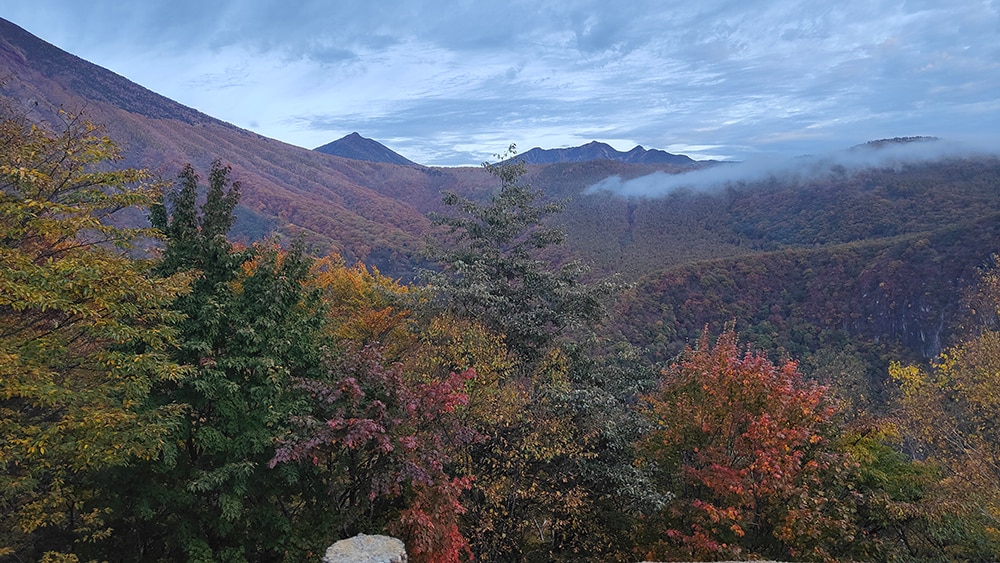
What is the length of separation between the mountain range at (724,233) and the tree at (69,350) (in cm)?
1013

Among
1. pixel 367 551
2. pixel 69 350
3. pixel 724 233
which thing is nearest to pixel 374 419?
pixel 367 551

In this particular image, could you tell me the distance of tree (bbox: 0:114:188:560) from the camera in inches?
288

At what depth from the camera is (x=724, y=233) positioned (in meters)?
167

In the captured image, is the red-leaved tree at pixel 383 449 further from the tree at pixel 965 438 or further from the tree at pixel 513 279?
the tree at pixel 965 438

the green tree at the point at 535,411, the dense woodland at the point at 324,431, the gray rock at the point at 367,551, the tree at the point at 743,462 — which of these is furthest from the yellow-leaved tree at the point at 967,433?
the gray rock at the point at 367,551

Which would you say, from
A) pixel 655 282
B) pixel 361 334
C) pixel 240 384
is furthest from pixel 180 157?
pixel 240 384

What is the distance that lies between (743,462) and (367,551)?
7.57 metres

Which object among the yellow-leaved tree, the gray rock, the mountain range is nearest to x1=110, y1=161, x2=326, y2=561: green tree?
the gray rock

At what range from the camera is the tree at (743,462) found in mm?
9570

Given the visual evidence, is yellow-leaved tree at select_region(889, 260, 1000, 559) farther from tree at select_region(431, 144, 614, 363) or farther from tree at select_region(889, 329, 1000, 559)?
tree at select_region(431, 144, 614, 363)

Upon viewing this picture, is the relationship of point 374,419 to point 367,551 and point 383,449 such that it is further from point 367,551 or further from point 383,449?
point 367,551

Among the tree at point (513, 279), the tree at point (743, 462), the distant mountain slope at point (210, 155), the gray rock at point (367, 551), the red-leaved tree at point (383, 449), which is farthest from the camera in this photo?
the distant mountain slope at point (210, 155)

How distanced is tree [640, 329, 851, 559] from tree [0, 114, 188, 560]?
9540 millimetres

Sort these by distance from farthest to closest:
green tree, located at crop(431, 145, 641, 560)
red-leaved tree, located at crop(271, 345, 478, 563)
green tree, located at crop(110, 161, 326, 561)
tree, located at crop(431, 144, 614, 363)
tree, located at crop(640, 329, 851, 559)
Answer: tree, located at crop(431, 144, 614, 363) → green tree, located at crop(431, 145, 641, 560) → tree, located at crop(640, 329, 851, 559) → green tree, located at crop(110, 161, 326, 561) → red-leaved tree, located at crop(271, 345, 478, 563)
